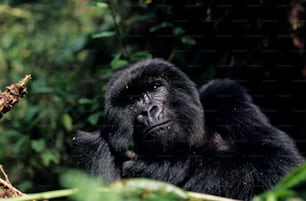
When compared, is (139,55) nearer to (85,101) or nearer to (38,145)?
(85,101)

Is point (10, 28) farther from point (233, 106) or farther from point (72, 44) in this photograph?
point (233, 106)

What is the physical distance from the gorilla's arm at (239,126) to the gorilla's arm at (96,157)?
602 mm

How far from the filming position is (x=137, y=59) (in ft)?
14.9

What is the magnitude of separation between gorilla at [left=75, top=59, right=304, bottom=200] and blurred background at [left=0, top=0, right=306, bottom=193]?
0.95m

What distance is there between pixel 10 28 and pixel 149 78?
112 inches

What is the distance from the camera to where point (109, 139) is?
10.8ft

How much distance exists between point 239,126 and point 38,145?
6.63 feet

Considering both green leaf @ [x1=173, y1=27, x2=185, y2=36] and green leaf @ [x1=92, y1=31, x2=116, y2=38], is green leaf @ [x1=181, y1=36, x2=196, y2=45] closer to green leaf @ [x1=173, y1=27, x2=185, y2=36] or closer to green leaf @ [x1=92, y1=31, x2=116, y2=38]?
green leaf @ [x1=173, y1=27, x2=185, y2=36]

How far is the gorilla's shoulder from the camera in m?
3.43

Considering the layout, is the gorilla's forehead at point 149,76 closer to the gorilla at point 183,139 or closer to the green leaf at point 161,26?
the gorilla at point 183,139

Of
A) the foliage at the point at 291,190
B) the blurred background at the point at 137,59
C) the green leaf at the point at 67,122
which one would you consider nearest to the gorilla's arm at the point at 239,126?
the blurred background at the point at 137,59

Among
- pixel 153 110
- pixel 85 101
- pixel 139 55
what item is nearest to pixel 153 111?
pixel 153 110

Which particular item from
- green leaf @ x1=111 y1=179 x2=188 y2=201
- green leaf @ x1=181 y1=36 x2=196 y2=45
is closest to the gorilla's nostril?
green leaf @ x1=181 y1=36 x2=196 y2=45

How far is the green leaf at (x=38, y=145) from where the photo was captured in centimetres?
466
